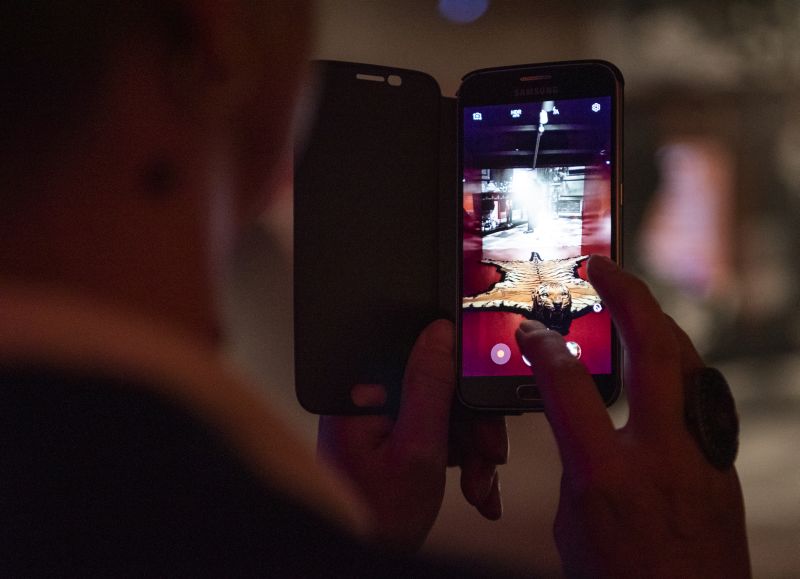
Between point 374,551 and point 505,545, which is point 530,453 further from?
point 374,551

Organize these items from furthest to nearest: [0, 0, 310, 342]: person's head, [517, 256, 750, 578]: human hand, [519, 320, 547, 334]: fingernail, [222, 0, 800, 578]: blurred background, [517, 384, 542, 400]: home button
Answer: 1. [222, 0, 800, 578]: blurred background
2. [517, 384, 542, 400]: home button
3. [519, 320, 547, 334]: fingernail
4. [517, 256, 750, 578]: human hand
5. [0, 0, 310, 342]: person's head

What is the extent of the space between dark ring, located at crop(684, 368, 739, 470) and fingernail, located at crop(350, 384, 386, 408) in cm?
27

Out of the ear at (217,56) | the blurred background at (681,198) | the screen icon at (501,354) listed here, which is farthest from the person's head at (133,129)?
the blurred background at (681,198)

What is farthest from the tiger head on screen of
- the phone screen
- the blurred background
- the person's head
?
the blurred background

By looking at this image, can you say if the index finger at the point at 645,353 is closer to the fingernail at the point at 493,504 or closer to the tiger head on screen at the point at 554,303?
the tiger head on screen at the point at 554,303

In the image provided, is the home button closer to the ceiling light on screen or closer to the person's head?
the person's head

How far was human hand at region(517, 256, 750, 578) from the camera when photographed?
0.36 meters

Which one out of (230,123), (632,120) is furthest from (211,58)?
(632,120)

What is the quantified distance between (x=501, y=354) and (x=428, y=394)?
0.08m

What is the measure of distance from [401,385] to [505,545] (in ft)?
2.01

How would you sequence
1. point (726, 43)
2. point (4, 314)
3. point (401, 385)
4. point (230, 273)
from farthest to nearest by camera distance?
point (726, 43) < point (230, 273) < point (401, 385) < point (4, 314)

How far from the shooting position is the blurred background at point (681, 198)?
1.01m

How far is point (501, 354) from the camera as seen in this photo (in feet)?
1.93

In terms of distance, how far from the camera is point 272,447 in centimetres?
25
